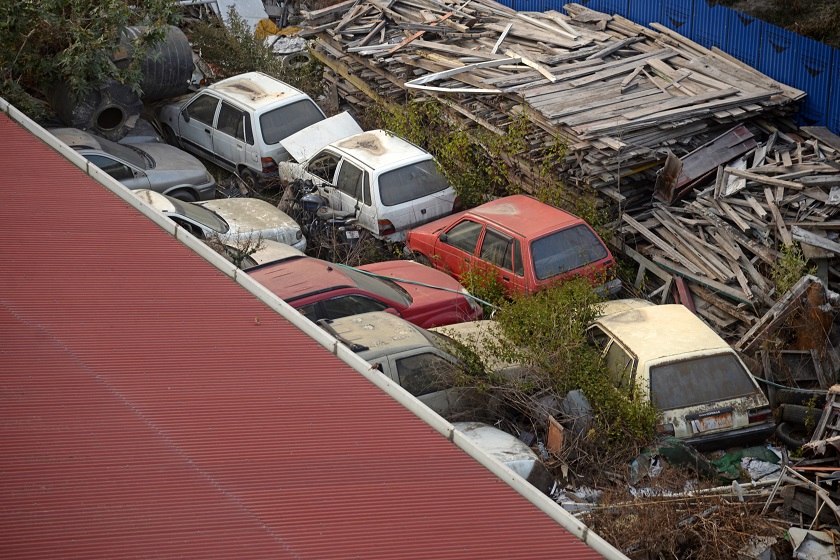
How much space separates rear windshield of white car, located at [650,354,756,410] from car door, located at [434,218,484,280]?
342 centimetres

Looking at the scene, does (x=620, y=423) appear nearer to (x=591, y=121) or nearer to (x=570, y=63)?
(x=591, y=121)

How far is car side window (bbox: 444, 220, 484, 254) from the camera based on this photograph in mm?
11531

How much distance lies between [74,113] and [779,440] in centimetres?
1187

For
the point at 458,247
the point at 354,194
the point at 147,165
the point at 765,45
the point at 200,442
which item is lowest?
the point at 458,247

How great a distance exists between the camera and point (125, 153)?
13.8 metres

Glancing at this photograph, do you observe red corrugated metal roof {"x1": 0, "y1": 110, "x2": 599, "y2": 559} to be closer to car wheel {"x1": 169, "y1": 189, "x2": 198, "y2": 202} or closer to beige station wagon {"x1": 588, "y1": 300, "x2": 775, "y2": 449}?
beige station wagon {"x1": 588, "y1": 300, "x2": 775, "y2": 449}

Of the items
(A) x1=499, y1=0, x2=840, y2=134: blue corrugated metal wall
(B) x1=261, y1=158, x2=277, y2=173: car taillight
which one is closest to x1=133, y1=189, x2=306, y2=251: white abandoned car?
(B) x1=261, y1=158, x2=277, y2=173: car taillight

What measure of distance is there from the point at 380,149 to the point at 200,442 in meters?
8.66

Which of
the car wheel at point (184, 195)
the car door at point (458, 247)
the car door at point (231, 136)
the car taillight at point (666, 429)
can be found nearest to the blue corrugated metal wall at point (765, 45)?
the car door at point (458, 247)

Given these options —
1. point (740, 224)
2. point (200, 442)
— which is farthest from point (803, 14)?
point (200, 442)

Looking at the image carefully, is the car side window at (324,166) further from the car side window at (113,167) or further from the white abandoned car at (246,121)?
the car side window at (113,167)

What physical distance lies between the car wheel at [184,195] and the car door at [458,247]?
14.7 feet

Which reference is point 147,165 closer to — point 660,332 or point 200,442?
point 660,332

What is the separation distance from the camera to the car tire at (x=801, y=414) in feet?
29.9
